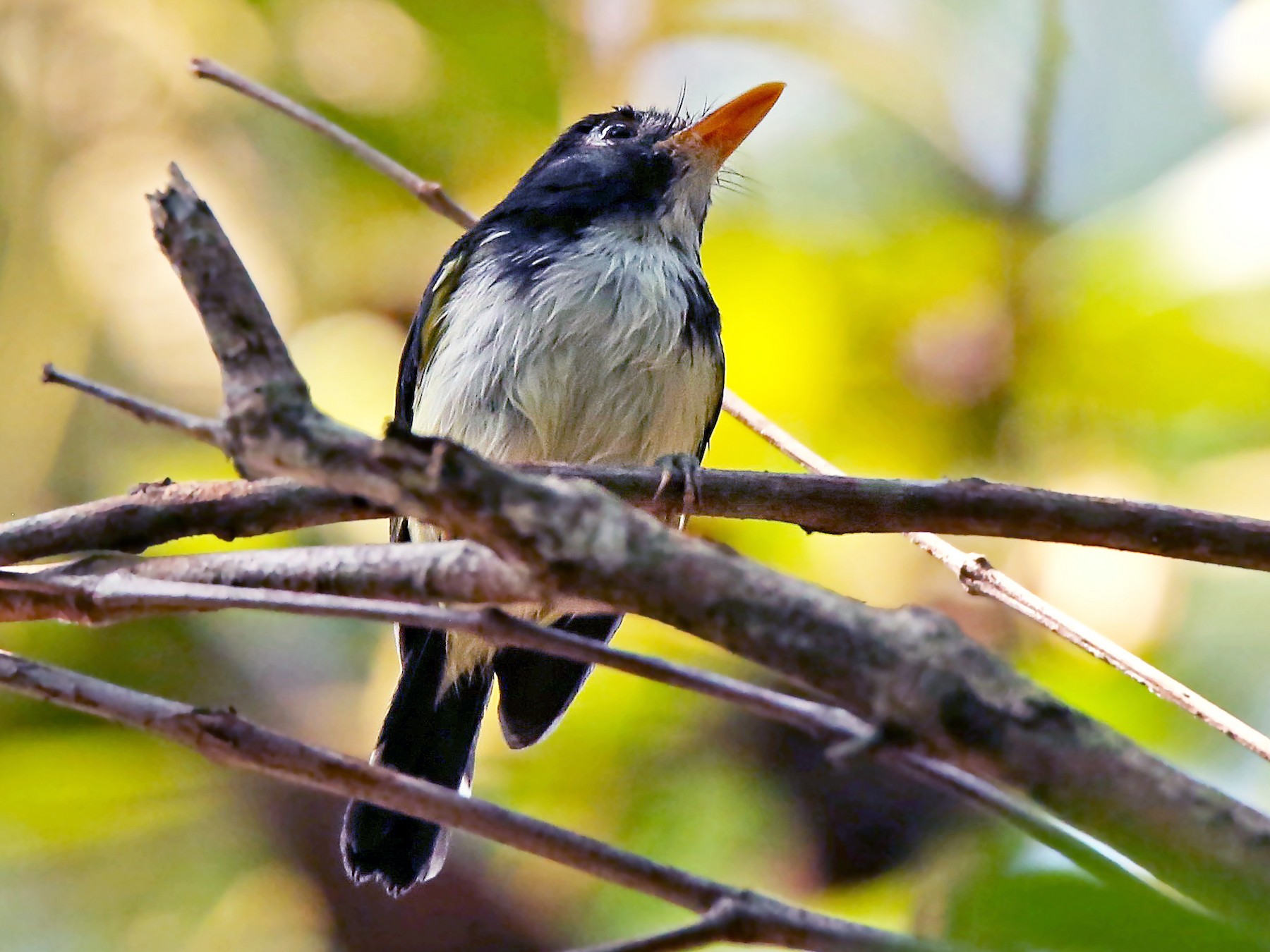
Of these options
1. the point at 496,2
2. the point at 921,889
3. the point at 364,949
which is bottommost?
the point at 364,949

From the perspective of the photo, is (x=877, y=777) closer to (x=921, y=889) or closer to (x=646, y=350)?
(x=921, y=889)

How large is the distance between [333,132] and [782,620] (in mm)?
1506

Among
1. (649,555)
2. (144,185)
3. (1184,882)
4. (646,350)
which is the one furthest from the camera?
(144,185)

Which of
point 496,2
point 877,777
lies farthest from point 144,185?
point 877,777

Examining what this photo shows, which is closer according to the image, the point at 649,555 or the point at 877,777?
the point at 649,555

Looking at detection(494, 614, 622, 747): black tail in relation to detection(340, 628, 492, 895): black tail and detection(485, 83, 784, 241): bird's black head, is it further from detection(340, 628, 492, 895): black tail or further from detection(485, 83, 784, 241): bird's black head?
detection(485, 83, 784, 241): bird's black head

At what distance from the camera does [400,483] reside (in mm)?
823

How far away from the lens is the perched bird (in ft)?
8.31

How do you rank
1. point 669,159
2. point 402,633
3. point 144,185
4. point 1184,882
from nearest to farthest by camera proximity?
point 1184,882
point 402,633
point 669,159
point 144,185

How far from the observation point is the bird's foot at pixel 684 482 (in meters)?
1.57

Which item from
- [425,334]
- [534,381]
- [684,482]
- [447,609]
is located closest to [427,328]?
Answer: [425,334]

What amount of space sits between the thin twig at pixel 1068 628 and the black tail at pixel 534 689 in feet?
2.85

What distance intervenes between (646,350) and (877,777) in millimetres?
1054

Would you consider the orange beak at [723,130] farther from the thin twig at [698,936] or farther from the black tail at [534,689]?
the thin twig at [698,936]
